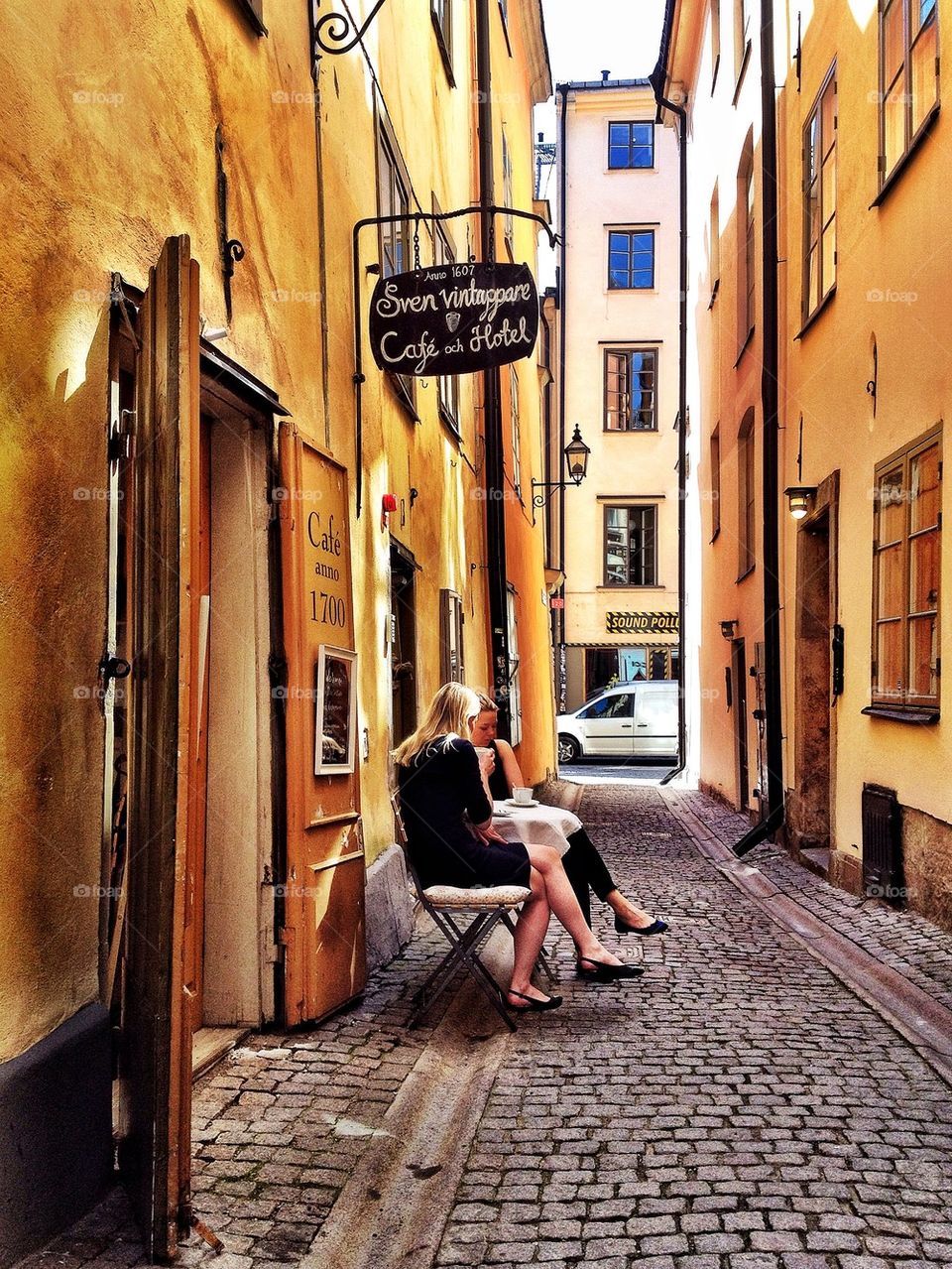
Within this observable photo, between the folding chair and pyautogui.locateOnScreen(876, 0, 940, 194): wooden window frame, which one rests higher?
pyautogui.locateOnScreen(876, 0, 940, 194): wooden window frame

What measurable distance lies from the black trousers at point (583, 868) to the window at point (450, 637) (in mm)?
4092

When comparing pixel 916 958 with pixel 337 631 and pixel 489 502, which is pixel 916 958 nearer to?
pixel 337 631

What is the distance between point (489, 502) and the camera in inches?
496

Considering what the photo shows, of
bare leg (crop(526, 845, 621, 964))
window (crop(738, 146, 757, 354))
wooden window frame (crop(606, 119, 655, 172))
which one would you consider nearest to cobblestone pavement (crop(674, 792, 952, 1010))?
bare leg (crop(526, 845, 621, 964))

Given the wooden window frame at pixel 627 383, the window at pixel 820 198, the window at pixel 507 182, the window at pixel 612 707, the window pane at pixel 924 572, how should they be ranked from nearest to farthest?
the window pane at pixel 924 572 → the window at pixel 820 198 → the window at pixel 507 182 → the window at pixel 612 707 → the wooden window frame at pixel 627 383

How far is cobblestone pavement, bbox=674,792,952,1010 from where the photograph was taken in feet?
20.5

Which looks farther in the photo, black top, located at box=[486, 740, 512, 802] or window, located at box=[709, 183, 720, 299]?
window, located at box=[709, 183, 720, 299]

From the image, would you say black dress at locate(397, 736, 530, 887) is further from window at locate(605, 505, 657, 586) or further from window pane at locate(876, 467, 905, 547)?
window at locate(605, 505, 657, 586)

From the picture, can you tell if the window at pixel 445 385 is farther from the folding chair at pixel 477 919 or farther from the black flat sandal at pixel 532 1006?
the black flat sandal at pixel 532 1006

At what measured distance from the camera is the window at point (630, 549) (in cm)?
3366

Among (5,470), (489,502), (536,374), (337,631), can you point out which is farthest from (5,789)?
(536,374)

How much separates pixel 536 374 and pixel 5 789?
2169 centimetres

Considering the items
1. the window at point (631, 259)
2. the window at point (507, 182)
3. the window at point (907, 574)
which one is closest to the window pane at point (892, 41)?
the window at point (907, 574)

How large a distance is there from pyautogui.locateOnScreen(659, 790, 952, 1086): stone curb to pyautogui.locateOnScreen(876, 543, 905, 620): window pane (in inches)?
80.5
